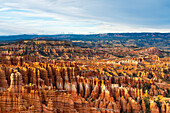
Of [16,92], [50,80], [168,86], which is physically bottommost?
[168,86]

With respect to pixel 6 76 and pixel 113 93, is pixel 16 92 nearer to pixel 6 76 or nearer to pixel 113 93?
pixel 6 76

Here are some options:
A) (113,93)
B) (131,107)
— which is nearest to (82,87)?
(113,93)

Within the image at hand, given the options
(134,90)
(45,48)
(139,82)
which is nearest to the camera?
(134,90)

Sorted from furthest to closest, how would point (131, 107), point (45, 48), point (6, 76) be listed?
point (45, 48) < point (131, 107) < point (6, 76)

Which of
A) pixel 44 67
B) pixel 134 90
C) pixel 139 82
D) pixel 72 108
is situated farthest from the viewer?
pixel 139 82

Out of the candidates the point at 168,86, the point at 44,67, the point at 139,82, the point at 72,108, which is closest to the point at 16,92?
the point at 72,108

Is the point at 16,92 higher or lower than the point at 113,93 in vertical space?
higher

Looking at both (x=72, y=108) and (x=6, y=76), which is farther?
(x=6, y=76)

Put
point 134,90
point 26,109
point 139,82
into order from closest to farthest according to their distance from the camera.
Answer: point 26,109 < point 134,90 < point 139,82

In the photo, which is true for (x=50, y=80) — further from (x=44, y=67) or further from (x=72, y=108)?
(x=72, y=108)
